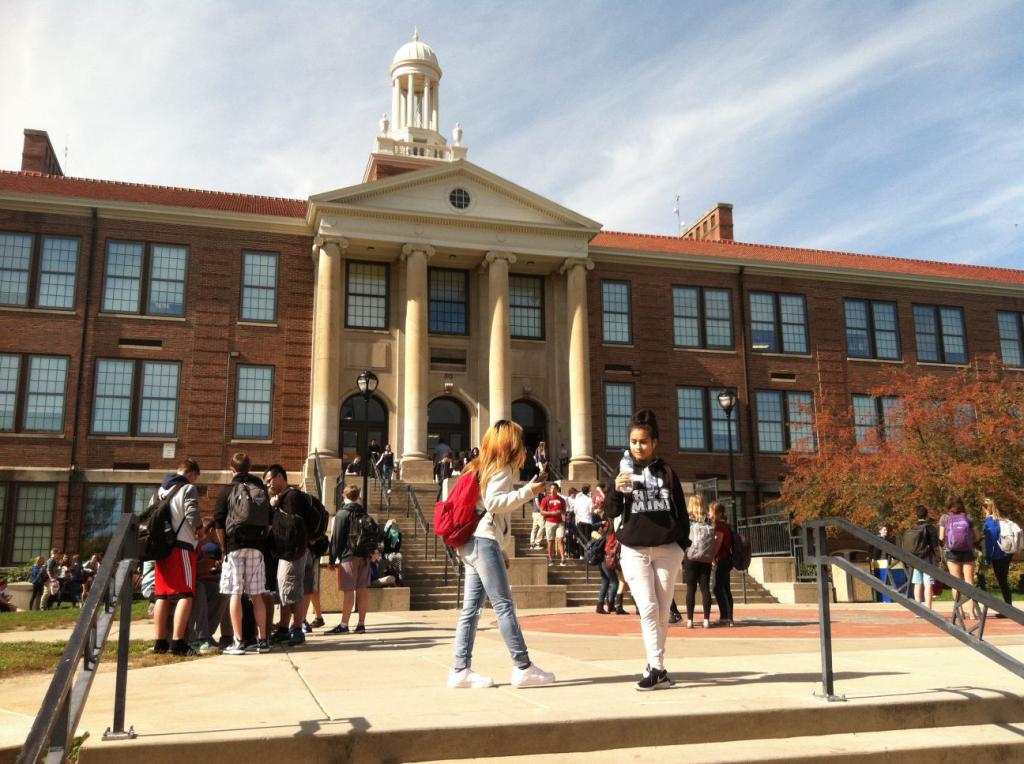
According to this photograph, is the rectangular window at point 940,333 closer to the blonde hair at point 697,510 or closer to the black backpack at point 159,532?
the blonde hair at point 697,510

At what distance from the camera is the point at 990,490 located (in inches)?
942

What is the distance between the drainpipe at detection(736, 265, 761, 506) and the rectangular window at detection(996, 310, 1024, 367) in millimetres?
11490

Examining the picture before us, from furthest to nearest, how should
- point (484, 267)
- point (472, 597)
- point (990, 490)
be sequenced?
point (484, 267), point (990, 490), point (472, 597)

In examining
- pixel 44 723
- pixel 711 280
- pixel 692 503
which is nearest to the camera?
pixel 44 723

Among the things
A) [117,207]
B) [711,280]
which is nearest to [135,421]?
[117,207]

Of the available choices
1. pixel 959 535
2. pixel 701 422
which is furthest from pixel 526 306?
pixel 959 535

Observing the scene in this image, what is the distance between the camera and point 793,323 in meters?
36.8

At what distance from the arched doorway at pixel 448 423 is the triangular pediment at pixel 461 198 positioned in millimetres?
6351

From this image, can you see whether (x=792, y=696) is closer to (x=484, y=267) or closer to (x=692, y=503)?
(x=692, y=503)

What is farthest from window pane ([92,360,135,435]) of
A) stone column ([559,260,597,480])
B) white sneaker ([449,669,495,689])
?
white sneaker ([449,669,495,689])

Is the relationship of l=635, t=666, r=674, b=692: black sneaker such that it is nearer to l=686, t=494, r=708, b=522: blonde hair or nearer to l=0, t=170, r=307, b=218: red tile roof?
l=686, t=494, r=708, b=522: blonde hair

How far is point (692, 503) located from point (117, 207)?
23.8 meters

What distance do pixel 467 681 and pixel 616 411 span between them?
27921 mm

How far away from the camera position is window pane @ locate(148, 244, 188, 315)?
3066cm
